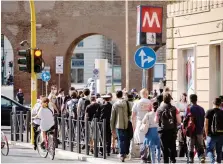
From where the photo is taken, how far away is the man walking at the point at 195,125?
699 inches

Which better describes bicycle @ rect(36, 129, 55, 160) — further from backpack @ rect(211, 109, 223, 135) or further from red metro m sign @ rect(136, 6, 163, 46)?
backpack @ rect(211, 109, 223, 135)

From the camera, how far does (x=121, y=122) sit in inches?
778

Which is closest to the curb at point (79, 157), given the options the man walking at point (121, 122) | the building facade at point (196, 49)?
the man walking at point (121, 122)

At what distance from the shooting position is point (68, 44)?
56969 millimetres

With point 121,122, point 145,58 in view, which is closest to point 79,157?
point 121,122

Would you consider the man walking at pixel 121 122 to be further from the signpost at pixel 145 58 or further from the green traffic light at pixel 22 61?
the green traffic light at pixel 22 61

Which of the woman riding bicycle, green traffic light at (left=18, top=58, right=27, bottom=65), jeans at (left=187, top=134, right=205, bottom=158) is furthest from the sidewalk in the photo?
green traffic light at (left=18, top=58, right=27, bottom=65)

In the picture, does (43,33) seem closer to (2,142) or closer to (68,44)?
(68,44)

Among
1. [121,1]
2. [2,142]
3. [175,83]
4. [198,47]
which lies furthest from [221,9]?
[121,1]

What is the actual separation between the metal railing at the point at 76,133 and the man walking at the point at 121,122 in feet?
1.01

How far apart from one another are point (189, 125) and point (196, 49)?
6979 mm

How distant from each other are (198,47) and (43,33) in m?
33.6

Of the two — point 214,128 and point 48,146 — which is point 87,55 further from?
point 214,128

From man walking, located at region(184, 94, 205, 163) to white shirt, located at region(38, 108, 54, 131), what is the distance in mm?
4849
